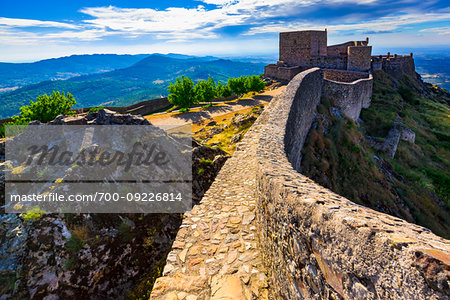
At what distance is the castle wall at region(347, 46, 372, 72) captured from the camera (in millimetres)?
34719

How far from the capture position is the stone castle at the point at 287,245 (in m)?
1.85

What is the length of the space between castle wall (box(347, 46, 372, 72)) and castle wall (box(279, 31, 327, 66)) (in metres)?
7.78

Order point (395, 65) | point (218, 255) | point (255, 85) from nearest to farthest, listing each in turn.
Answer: point (218, 255) < point (255, 85) < point (395, 65)

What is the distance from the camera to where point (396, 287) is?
5.92 feet

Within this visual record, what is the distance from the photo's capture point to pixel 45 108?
18609mm

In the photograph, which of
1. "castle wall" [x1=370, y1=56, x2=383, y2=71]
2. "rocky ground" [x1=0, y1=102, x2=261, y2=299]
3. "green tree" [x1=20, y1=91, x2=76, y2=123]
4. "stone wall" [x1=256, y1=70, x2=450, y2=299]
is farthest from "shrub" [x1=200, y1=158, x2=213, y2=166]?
"castle wall" [x1=370, y1=56, x2=383, y2=71]

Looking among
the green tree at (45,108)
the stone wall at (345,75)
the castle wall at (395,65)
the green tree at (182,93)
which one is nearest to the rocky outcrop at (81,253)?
the green tree at (45,108)

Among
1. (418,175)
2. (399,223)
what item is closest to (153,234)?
(399,223)

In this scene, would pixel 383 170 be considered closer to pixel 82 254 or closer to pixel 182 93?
pixel 82 254

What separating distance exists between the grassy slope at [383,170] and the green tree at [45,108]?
Answer: 756 inches

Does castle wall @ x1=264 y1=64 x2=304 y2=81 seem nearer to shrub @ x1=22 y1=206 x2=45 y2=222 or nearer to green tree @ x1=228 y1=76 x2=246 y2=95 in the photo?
green tree @ x1=228 y1=76 x2=246 y2=95

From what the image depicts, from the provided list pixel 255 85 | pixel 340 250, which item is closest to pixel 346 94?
pixel 255 85

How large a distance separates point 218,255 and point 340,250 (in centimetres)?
328
